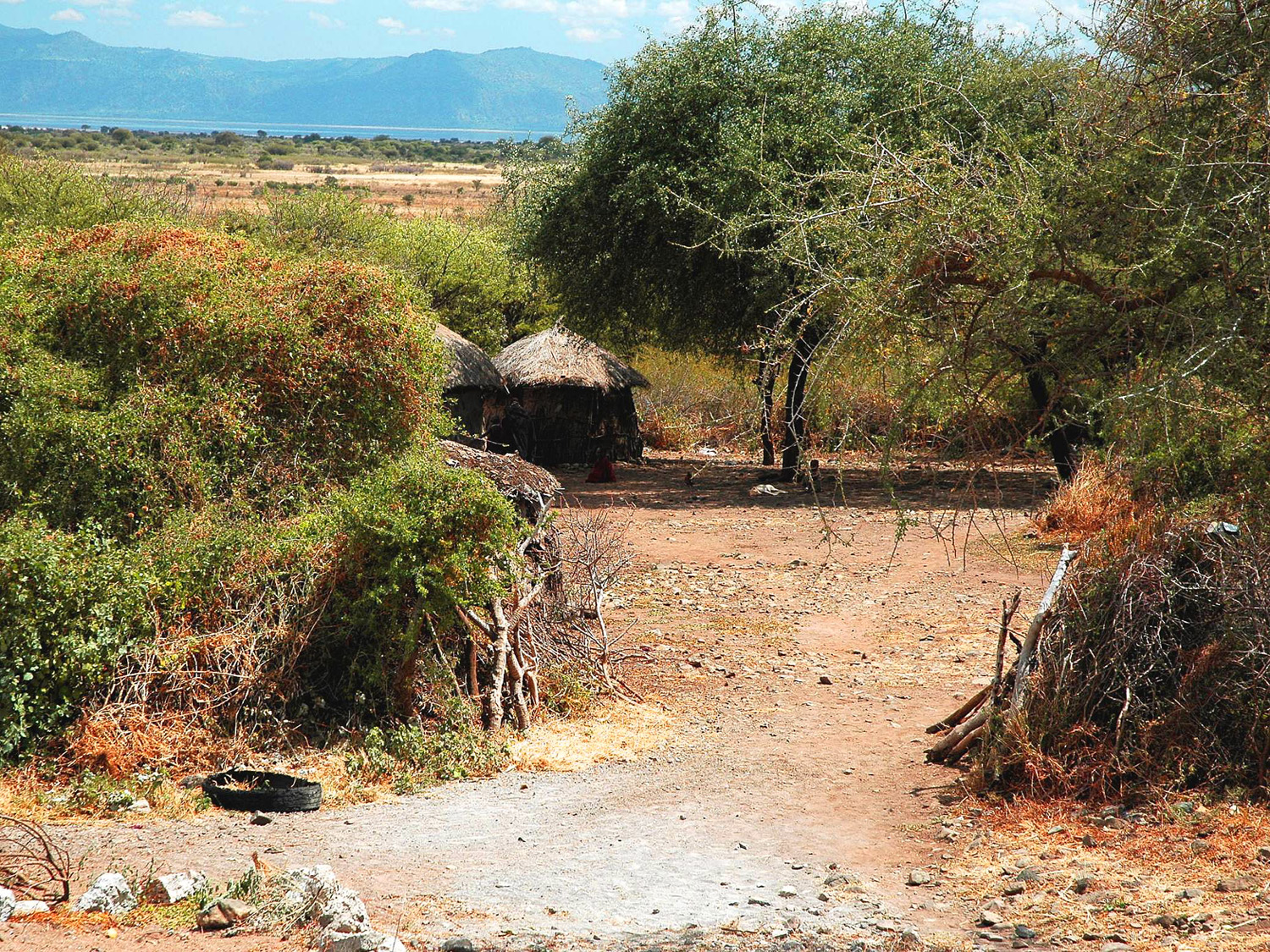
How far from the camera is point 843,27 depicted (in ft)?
62.5

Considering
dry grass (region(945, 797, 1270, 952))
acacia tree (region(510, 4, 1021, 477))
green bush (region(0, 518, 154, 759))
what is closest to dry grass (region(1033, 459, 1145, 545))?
acacia tree (region(510, 4, 1021, 477))

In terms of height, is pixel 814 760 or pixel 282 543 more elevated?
pixel 282 543

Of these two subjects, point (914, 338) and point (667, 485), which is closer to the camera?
point (914, 338)

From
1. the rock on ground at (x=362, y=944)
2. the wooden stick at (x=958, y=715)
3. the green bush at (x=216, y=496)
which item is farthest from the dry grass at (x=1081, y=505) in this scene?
the rock on ground at (x=362, y=944)

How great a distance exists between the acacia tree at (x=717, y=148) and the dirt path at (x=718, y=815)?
669 centimetres

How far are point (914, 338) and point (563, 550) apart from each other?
378 cm

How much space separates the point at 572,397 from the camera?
22766 mm

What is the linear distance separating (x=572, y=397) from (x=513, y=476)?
13299 mm

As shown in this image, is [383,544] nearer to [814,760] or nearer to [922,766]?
[814,760]

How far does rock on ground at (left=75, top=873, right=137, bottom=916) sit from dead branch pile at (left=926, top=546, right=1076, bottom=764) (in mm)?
4582

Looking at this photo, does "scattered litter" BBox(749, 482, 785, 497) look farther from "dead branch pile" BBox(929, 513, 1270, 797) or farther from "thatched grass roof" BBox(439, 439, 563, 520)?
"dead branch pile" BBox(929, 513, 1270, 797)

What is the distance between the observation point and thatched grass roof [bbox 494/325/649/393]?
22.2 meters

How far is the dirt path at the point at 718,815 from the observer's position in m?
5.42

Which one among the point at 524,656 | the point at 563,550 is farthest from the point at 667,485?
the point at 524,656
